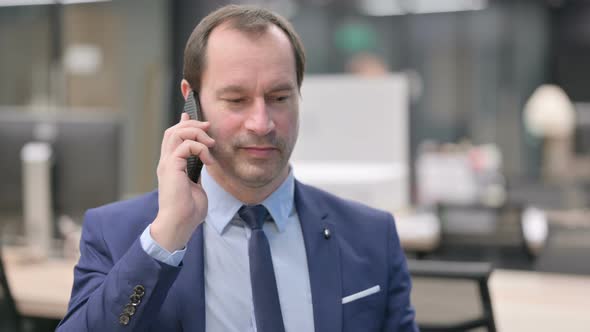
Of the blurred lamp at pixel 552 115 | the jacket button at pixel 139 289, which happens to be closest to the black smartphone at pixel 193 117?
the jacket button at pixel 139 289

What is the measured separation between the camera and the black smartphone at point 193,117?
1.32 metres

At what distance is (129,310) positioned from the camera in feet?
4.00

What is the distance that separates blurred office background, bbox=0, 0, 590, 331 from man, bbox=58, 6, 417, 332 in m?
0.35

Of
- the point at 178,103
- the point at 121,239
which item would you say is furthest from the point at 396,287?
the point at 178,103

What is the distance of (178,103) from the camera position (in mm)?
6996

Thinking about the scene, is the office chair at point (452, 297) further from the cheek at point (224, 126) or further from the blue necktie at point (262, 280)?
the cheek at point (224, 126)

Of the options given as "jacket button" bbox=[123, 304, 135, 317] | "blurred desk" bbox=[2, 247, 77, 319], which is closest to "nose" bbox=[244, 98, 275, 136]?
"jacket button" bbox=[123, 304, 135, 317]

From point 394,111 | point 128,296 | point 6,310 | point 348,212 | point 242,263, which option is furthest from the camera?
point 394,111

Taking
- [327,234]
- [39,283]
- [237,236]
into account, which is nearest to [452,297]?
[327,234]

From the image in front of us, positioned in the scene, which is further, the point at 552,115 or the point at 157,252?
the point at 552,115

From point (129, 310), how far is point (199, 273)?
192mm

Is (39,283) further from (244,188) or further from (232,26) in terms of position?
(232,26)

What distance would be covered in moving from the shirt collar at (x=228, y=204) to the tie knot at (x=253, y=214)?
0.01 m

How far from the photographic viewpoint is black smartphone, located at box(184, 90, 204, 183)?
132 cm
